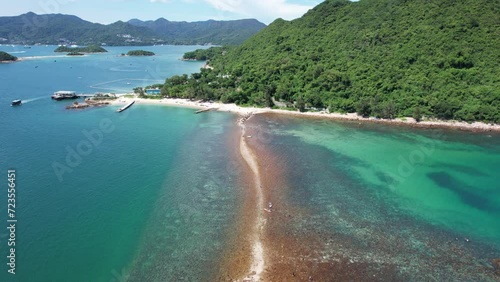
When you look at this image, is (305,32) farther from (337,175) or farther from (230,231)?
(230,231)

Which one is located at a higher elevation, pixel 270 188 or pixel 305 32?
pixel 305 32

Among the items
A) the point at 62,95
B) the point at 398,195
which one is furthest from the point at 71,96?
the point at 398,195

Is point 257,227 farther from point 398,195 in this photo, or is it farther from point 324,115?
point 324,115

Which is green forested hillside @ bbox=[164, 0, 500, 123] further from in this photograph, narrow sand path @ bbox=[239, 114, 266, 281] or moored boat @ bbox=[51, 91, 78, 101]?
narrow sand path @ bbox=[239, 114, 266, 281]

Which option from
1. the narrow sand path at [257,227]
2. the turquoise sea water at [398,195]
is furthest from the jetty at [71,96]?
the narrow sand path at [257,227]

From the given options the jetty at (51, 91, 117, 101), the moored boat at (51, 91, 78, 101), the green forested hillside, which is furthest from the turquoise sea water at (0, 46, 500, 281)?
the jetty at (51, 91, 117, 101)

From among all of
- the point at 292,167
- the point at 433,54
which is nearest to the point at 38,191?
the point at 292,167
